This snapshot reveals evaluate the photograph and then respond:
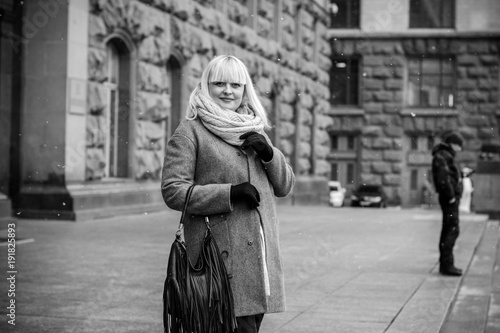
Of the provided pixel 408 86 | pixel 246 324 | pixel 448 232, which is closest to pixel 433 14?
pixel 408 86

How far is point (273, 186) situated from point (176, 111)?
1606 cm

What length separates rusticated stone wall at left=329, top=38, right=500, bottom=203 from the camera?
39.0 meters

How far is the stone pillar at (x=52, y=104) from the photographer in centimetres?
1580

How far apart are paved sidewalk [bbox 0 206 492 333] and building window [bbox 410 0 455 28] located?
25433mm

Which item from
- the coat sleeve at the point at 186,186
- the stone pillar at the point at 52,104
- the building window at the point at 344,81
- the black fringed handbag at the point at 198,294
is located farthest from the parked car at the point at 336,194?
the black fringed handbag at the point at 198,294

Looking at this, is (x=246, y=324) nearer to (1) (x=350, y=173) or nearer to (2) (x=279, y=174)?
(2) (x=279, y=174)

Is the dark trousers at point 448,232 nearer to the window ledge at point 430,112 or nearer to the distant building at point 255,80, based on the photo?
the distant building at point 255,80

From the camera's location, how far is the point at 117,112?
1817cm

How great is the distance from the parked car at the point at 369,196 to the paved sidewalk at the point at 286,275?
19.6 metres

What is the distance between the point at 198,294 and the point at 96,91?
1257 centimetres

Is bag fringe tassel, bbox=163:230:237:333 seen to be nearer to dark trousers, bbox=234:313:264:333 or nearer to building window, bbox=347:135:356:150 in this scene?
dark trousers, bbox=234:313:264:333

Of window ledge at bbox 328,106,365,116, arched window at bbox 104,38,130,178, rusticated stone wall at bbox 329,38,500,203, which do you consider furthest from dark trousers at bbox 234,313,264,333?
window ledge at bbox 328,106,365,116

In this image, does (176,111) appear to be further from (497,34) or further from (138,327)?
(497,34)

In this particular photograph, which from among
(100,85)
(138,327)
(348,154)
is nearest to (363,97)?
(348,154)
